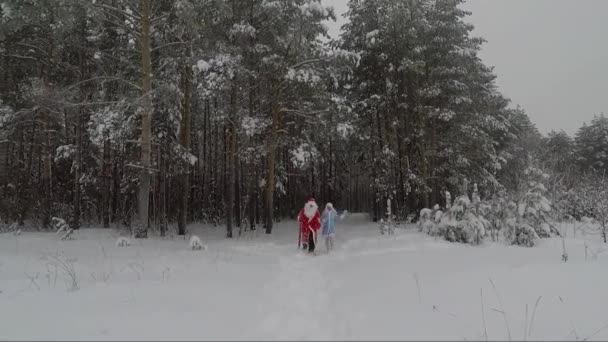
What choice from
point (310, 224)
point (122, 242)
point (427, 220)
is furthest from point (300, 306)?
point (427, 220)

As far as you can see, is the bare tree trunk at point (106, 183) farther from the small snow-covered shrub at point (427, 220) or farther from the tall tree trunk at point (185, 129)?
the small snow-covered shrub at point (427, 220)

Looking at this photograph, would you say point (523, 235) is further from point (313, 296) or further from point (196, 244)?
point (196, 244)

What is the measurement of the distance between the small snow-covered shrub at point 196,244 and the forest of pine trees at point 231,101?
3.22m

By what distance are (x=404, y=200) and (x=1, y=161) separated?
72.9ft

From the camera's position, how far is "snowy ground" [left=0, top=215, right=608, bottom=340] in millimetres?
4320

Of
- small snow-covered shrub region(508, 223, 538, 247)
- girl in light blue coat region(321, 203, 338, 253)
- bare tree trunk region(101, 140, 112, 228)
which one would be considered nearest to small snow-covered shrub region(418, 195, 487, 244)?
small snow-covered shrub region(508, 223, 538, 247)

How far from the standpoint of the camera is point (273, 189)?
55.2 ft

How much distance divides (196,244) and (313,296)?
18.1 feet

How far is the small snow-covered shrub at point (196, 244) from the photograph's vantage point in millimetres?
10453

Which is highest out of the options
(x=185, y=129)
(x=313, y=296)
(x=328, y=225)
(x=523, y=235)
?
(x=185, y=129)

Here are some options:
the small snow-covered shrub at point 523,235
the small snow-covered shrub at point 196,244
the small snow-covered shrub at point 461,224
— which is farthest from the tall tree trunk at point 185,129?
the small snow-covered shrub at point 523,235

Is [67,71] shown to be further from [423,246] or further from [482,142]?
[482,142]

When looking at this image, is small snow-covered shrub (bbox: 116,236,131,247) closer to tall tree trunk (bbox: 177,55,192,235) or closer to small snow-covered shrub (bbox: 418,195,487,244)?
tall tree trunk (bbox: 177,55,192,235)

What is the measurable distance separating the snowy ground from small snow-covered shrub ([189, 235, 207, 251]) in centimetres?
93
